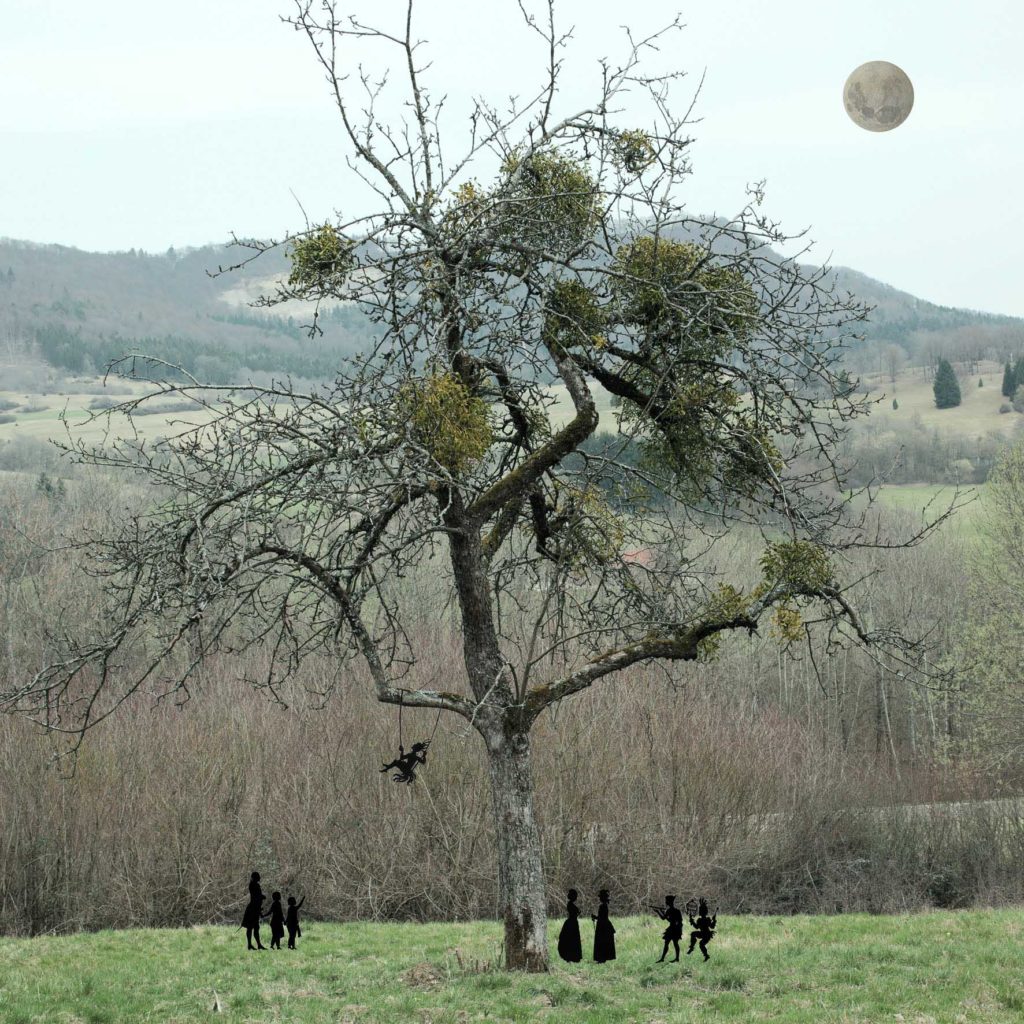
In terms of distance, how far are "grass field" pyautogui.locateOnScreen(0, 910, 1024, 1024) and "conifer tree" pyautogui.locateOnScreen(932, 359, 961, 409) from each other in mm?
81415

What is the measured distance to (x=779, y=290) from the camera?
372 inches

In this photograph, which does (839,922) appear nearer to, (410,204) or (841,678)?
(410,204)

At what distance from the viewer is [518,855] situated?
914cm

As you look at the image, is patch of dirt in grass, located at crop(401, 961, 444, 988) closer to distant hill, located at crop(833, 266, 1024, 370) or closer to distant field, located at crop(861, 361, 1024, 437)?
distant field, located at crop(861, 361, 1024, 437)

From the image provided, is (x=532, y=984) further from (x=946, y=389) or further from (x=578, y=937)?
(x=946, y=389)

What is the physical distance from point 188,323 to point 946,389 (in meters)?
104

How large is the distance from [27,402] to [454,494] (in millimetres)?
104676

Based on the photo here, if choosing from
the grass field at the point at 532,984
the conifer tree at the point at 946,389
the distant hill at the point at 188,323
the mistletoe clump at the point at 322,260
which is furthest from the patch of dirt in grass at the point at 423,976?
the conifer tree at the point at 946,389

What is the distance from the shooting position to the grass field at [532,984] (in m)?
9.21

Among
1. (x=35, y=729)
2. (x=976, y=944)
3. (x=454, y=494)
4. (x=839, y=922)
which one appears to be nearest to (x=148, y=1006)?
(x=454, y=494)

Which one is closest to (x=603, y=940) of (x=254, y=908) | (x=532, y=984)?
(x=532, y=984)

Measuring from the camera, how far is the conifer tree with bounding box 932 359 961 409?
91312mm

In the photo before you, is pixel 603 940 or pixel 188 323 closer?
pixel 603 940

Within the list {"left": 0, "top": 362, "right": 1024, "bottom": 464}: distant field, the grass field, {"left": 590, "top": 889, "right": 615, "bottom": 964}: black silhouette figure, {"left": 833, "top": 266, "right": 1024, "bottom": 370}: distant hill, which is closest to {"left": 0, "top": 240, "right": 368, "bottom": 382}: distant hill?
{"left": 0, "top": 362, "right": 1024, "bottom": 464}: distant field
